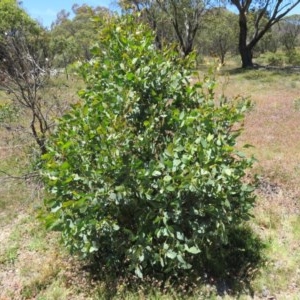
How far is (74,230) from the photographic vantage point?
166 inches

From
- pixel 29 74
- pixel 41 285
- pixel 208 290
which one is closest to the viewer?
pixel 208 290

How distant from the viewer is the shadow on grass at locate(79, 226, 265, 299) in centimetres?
449

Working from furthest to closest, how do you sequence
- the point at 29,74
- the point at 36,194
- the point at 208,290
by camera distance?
the point at 29,74 → the point at 36,194 → the point at 208,290

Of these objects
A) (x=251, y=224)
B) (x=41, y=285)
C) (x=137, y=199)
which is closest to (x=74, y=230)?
(x=137, y=199)

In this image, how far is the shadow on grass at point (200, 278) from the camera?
4488mm

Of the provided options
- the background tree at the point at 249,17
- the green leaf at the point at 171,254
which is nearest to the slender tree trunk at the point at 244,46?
the background tree at the point at 249,17

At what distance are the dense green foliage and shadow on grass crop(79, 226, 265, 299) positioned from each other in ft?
0.42

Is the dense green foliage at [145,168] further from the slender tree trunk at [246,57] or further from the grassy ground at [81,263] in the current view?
the slender tree trunk at [246,57]

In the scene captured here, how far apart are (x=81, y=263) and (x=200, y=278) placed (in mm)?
1602

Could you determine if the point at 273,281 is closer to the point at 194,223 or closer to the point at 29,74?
the point at 194,223

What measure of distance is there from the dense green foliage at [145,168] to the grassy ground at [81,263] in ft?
1.34

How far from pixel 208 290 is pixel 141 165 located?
1713mm

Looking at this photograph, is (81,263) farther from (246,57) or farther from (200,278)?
(246,57)

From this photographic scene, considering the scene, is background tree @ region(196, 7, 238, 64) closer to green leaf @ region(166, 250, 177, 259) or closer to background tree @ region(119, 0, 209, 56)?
background tree @ region(119, 0, 209, 56)
